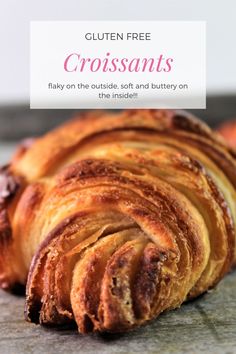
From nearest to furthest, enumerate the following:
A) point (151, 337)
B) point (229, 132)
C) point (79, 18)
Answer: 1. point (151, 337)
2. point (79, 18)
3. point (229, 132)

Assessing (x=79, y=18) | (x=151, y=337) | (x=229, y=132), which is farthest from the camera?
(x=229, y=132)

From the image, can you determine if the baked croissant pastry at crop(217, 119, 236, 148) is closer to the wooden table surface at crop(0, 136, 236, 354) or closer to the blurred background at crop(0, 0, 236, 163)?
the blurred background at crop(0, 0, 236, 163)

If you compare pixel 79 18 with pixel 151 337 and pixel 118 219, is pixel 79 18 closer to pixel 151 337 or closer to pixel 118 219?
pixel 118 219

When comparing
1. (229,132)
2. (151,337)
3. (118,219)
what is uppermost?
(229,132)

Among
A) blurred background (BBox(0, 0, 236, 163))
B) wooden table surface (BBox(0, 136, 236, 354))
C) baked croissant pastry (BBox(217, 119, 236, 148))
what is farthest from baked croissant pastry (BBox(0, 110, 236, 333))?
baked croissant pastry (BBox(217, 119, 236, 148))

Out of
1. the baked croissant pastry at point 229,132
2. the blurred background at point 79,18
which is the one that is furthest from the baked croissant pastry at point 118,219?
the baked croissant pastry at point 229,132

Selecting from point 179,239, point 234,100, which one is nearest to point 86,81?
point 179,239

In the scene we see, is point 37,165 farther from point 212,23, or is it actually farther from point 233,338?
point 212,23

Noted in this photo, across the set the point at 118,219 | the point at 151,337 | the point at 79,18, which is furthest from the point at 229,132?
the point at 151,337
